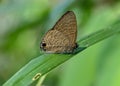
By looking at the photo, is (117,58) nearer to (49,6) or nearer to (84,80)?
(84,80)

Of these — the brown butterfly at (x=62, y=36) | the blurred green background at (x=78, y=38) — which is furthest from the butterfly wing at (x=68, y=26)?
the blurred green background at (x=78, y=38)

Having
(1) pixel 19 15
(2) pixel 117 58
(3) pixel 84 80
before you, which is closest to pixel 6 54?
(1) pixel 19 15

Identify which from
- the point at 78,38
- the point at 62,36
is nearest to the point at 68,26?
the point at 62,36

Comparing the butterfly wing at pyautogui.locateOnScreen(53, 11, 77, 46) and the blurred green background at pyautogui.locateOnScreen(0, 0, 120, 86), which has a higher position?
the butterfly wing at pyautogui.locateOnScreen(53, 11, 77, 46)

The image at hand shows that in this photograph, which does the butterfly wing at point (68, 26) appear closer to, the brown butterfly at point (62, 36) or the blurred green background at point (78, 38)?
the brown butterfly at point (62, 36)

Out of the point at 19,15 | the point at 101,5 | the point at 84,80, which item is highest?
the point at 19,15

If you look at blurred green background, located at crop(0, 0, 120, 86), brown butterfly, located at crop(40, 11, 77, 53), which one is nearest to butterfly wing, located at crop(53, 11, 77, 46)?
brown butterfly, located at crop(40, 11, 77, 53)

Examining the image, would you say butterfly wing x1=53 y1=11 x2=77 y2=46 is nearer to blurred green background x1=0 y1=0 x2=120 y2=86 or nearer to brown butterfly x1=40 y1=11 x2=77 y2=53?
brown butterfly x1=40 y1=11 x2=77 y2=53

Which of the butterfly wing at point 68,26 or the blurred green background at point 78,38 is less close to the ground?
the butterfly wing at point 68,26
